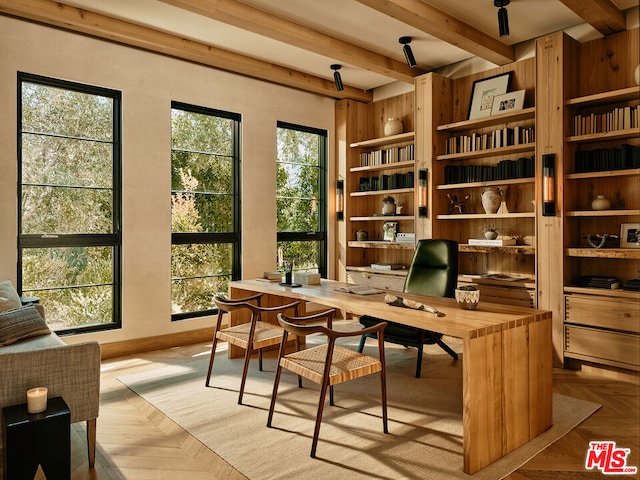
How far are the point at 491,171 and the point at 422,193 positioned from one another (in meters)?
0.73

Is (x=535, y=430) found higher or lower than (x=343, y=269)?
lower

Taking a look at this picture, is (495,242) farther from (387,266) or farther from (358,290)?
(358,290)

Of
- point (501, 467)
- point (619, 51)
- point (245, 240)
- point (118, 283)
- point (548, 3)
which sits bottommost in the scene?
point (501, 467)

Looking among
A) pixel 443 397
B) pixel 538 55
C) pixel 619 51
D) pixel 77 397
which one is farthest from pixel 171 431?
pixel 619 51

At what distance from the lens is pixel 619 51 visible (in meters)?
3.97

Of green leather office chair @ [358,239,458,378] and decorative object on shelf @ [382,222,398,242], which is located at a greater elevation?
decorative object on shelf @ [382,222,398,242]

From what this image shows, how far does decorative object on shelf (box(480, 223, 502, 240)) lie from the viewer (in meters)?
4.66

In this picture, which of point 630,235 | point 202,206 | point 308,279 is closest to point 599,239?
point 630,235

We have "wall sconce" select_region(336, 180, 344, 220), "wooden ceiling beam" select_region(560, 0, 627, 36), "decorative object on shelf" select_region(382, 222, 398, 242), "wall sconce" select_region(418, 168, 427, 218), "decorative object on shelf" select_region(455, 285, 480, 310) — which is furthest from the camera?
"wall sconce" select_region(336, 180, 344, 220)

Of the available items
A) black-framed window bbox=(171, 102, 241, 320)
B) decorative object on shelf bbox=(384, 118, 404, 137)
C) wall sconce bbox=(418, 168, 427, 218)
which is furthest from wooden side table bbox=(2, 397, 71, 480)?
decorative object on shelf bbox=(384, 118, 404, 137)

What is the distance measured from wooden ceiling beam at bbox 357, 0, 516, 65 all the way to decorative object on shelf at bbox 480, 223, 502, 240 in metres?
1.62

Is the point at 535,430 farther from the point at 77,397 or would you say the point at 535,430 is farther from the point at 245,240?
the point at 245,240

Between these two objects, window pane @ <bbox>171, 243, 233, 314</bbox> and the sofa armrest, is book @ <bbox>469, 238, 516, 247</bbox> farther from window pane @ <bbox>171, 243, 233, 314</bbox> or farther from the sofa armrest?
the sofa armrest

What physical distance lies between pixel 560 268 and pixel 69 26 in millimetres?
4597
